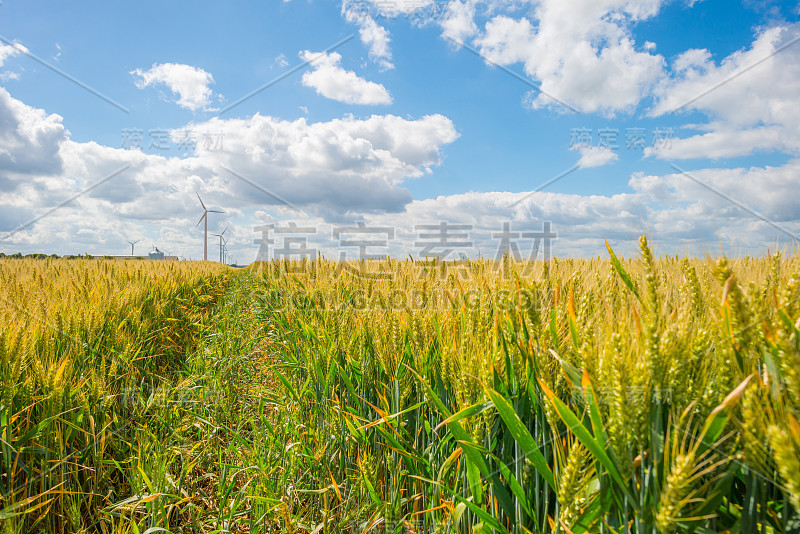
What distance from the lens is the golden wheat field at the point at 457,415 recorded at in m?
0.79

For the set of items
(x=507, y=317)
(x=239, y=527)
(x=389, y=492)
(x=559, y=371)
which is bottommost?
(x=239, y=527)

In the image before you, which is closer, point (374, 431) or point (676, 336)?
point (676, 336)

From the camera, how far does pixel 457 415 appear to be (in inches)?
42.7

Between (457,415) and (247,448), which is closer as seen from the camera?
(457,415)

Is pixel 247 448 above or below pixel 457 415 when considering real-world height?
below

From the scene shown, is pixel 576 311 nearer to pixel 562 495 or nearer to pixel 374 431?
pixel 562 495

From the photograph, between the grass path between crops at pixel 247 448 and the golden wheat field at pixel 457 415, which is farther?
the grass path between crops at pixel 247 448

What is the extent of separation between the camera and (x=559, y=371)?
1134 mm

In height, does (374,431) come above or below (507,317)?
below

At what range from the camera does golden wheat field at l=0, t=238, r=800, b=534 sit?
787 millimetres

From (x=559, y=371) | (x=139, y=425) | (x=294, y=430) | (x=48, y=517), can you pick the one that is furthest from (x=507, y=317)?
(x=139, y=425)

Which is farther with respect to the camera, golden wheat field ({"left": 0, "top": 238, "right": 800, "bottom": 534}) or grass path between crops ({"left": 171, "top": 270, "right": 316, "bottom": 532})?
grass path between crops ({"left": 171, "top": 270, "right": 316, "bottom": 532})

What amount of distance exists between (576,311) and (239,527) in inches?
77.2

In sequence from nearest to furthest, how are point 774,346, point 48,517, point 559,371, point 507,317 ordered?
1. point 774,346
2. point 559,371
3. point 507,317
4. point 48,517
